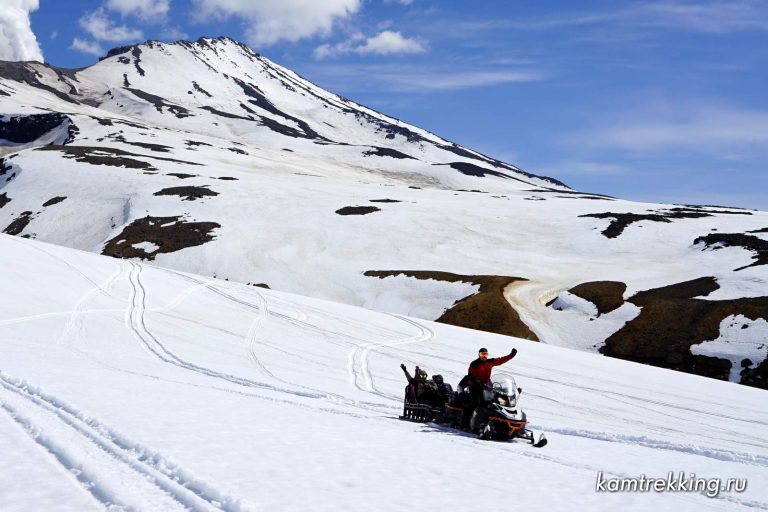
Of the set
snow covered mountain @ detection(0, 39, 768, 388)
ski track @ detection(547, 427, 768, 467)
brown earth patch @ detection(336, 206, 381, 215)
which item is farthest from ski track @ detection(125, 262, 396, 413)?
brown earth patch @ detection(336, 206, 381, 215)

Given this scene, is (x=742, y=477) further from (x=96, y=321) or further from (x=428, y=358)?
(x=96, y=321)

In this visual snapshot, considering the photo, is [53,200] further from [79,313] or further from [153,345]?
[153,345]

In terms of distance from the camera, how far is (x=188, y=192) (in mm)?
103812

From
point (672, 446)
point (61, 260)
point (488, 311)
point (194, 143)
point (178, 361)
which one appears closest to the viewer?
point (672, 446)

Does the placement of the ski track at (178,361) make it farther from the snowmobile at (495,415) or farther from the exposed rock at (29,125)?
the exposed rock at (29,125)

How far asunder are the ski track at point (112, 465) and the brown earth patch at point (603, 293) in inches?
1869

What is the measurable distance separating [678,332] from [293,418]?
40.1 metres

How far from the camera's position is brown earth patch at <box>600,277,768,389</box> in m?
43.8

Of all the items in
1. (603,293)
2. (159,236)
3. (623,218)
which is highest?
(623,218)

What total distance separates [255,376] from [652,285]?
48.4m

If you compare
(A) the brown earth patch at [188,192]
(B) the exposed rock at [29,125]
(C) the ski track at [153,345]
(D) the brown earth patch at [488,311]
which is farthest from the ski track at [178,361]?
(B) the exposed rock at [29,125]

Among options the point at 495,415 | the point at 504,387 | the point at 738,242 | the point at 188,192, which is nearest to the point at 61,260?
the point at 504,387

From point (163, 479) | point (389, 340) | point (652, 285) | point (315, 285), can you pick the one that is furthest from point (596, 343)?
point (163, 479)

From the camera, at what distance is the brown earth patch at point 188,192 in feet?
332
